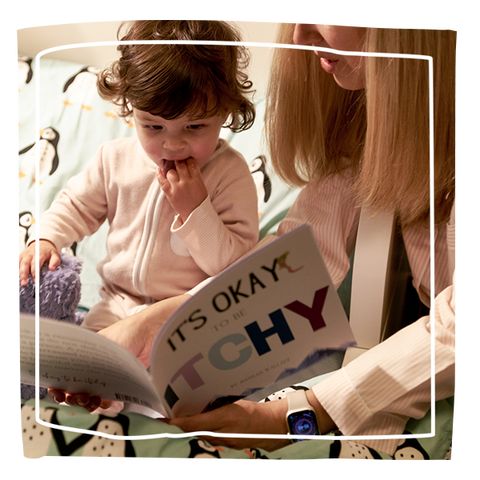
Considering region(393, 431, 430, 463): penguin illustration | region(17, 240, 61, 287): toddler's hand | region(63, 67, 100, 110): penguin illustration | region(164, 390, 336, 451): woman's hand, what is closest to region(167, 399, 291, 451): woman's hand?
region(164, 390, 336, 451): woman's hand

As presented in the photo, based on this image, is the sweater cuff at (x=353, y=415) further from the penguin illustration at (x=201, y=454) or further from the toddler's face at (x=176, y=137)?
the toddler's face at (x=176, y=137)

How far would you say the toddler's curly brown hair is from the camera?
0.63 m

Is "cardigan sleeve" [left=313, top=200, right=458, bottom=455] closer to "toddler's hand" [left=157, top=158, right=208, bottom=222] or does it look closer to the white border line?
the white border line

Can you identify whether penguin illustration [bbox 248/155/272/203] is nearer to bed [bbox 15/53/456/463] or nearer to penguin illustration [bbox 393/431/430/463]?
bed [bbox 15/53/456/463]

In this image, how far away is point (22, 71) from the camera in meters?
0.71

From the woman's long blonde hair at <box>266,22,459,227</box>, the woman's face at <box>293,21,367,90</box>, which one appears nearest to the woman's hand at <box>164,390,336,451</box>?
the woman's long blonde hair at <box>266,22,459,227</box>

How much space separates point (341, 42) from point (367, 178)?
0.53 feet

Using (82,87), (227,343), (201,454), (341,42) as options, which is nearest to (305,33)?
(341,42)

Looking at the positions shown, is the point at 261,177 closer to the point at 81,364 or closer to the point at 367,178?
the point at 367,178

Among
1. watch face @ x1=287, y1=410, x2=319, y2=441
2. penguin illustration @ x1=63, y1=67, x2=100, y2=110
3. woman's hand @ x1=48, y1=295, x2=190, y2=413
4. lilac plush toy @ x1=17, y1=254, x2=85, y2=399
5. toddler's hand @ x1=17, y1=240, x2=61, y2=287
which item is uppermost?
penguin illustration @ x1=63, y1=67, x2=100, y2=110

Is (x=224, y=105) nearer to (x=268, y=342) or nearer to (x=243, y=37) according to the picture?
(x=243, y=37)

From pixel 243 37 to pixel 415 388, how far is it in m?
0.45

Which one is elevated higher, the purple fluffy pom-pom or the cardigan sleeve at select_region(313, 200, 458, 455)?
the purple fluffy pom-pom

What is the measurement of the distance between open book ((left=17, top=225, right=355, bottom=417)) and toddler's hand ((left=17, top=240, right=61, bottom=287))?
5 cm
